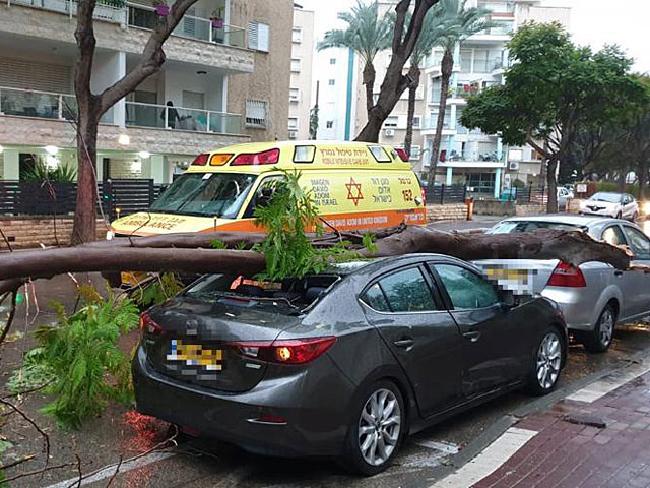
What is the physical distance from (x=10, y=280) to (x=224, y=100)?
80.2 feet

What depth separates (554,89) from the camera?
21.3m

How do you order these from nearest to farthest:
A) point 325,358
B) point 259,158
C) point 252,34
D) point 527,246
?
point 325,358 < point 527,246 < point 259,158 < point 252,34

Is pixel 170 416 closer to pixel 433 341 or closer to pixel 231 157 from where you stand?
pixel 433 341

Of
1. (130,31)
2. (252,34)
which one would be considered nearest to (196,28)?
(130,31)

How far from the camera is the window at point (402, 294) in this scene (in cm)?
446

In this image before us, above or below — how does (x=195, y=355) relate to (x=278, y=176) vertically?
below

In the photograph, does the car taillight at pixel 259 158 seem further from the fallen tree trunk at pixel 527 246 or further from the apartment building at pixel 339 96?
the apartment building at pixel 339 96

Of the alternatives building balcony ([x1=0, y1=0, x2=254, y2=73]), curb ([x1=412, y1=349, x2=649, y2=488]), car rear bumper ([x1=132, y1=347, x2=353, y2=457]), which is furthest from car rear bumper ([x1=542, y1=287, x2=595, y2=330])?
building balcony ([x1=0, y1=0, x2=254, y2=73])

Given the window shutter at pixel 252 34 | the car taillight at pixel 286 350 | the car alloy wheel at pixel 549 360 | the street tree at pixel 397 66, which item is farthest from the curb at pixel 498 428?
the window shutter at pixel 252 34

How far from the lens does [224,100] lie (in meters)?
26.8

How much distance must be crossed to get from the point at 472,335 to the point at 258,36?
86.3ft

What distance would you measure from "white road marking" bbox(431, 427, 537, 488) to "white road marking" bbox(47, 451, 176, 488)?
1.85 metres

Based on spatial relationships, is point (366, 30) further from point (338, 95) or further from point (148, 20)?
point (338, 95)

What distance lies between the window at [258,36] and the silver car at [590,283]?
895 inches
